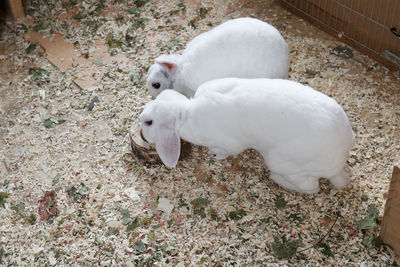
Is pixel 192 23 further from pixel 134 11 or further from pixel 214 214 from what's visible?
pixel 214 214

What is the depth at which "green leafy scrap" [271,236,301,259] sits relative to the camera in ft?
9.68

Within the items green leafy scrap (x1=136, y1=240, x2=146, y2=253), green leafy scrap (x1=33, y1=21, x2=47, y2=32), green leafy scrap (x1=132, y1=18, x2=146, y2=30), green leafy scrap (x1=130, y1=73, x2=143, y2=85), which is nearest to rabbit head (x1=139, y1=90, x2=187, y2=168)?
green leafy scrap (x1=136, y1=240, x2=146, y2=253)

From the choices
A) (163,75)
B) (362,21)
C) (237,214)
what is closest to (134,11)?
(163,75)

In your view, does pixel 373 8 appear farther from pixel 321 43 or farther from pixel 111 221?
pixel 111 221

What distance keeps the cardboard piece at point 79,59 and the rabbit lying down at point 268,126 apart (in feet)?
3.34

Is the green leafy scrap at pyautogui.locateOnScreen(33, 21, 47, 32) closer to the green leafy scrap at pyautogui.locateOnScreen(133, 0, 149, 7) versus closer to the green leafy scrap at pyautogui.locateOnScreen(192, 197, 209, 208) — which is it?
the green leafy scrap at pyautogui.locateOnScreen(133, 0, 149, 7)

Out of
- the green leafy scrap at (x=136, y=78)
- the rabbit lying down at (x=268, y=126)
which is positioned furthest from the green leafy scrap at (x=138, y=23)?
the rabbit lying down at (x=268, y=126)

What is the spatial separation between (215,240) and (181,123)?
0.71 metres

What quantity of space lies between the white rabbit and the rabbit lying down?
0.26 metres

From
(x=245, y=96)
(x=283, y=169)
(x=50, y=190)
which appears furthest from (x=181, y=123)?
(x=50, y=190)

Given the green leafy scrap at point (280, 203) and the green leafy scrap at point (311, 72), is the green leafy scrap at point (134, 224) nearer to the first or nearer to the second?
the green leafy scrap at point (280, 203)

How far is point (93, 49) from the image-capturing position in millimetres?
4324

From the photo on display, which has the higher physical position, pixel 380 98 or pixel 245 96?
pixel 245 96

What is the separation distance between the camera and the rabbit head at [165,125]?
3.15 m
